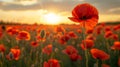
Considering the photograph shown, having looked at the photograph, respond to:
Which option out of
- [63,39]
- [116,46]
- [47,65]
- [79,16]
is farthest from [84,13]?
[63,39]

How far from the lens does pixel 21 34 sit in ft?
14.7

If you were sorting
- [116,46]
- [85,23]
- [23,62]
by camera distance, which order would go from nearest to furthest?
[85,23] → [116,46] → [23,62]

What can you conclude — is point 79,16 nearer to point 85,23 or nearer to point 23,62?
point 85,23

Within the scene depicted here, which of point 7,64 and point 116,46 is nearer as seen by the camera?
point 116,46

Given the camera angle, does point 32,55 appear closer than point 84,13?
No

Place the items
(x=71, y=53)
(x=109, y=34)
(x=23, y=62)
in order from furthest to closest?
(x=109, y=34)
(x=23, y=62)
(x=71, y=53)

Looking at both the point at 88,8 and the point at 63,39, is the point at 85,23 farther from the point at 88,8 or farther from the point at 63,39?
the point at 63,39

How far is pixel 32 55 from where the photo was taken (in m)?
4.71

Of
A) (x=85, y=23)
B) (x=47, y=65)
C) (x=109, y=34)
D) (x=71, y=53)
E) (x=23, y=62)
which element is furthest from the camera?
(x=109, y=34)

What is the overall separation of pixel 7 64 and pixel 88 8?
218cm

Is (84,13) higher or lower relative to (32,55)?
higher

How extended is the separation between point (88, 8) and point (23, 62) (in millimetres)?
2066

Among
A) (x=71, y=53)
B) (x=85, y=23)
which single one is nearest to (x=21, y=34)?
(x=71, y=53)

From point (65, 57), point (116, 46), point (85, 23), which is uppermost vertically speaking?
point (85, 23)
